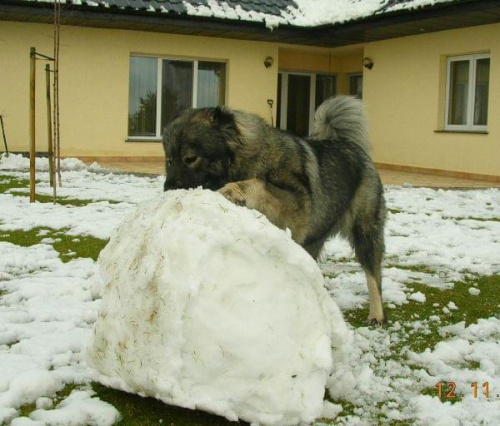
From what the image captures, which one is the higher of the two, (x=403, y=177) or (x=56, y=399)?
(x=403, y=177)

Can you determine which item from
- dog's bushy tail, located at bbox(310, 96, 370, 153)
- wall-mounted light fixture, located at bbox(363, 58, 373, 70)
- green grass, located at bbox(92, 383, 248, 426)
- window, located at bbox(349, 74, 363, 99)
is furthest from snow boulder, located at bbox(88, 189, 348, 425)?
window, located at bbox(349, 74, 363, 99)

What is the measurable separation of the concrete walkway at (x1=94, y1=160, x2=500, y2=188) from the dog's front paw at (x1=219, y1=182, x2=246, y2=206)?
869cm

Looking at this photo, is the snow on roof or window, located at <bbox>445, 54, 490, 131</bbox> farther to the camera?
the snow on roof

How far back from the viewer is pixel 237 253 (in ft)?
8.97

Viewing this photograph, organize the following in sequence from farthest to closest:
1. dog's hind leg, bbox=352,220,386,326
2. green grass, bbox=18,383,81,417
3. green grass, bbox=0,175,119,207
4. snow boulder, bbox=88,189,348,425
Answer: green grass, bbox=0,175,119,207, dog's hind leg, bbox=352,220,386,326, green grass, bbox=18,383,81,417, snow boulder, bbox=88,189,348,425

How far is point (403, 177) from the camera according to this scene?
13.4m

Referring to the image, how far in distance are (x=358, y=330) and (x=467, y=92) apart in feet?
36.5

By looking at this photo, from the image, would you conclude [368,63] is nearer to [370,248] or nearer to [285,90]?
[285,90]

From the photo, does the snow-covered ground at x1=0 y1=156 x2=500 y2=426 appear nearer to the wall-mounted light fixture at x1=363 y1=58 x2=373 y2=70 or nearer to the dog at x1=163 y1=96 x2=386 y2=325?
the dog at x1=163 y1=96 x2=386 y2=325

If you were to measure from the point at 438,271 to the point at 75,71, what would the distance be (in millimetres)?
11211

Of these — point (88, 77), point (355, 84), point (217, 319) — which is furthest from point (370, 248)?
point (355, 84)

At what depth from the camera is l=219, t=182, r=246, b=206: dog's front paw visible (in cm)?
344

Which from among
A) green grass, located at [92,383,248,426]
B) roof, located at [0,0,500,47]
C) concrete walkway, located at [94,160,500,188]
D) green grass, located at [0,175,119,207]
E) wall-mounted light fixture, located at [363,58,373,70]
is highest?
roof, located at [0,0,500,47]
